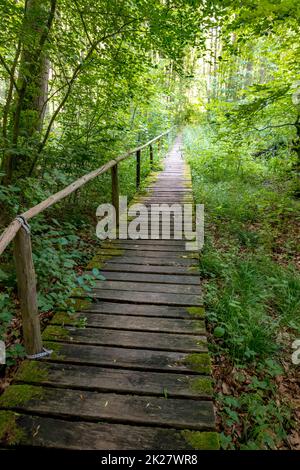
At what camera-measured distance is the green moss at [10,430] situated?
73.7 inches

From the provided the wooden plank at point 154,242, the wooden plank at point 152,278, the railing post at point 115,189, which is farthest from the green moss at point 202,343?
the railing post at point 115,189

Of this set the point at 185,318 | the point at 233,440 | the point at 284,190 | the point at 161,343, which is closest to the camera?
the point at 233,440

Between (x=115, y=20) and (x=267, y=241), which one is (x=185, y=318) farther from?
(x=115, y=20)

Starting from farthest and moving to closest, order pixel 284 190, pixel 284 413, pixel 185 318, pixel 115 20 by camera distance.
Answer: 1. pixel 284 190
2. pixel 115 20
3. pixel 185 318
4. pixel 284 413

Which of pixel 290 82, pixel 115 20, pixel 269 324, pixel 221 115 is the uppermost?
pixel 115 20

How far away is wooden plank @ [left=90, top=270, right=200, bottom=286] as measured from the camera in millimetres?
3920

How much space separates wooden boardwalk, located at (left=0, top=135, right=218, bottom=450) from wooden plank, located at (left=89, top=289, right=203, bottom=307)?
0.01 meters

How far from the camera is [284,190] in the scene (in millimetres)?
7914

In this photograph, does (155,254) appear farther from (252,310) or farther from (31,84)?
(31,84)

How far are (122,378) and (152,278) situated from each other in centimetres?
174

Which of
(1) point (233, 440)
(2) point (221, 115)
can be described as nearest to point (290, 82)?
(2) point (221, 115)

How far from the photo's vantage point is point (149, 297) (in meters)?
3.55

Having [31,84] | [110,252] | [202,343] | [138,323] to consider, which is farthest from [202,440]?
[31,84]

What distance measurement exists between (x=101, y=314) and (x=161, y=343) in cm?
78
